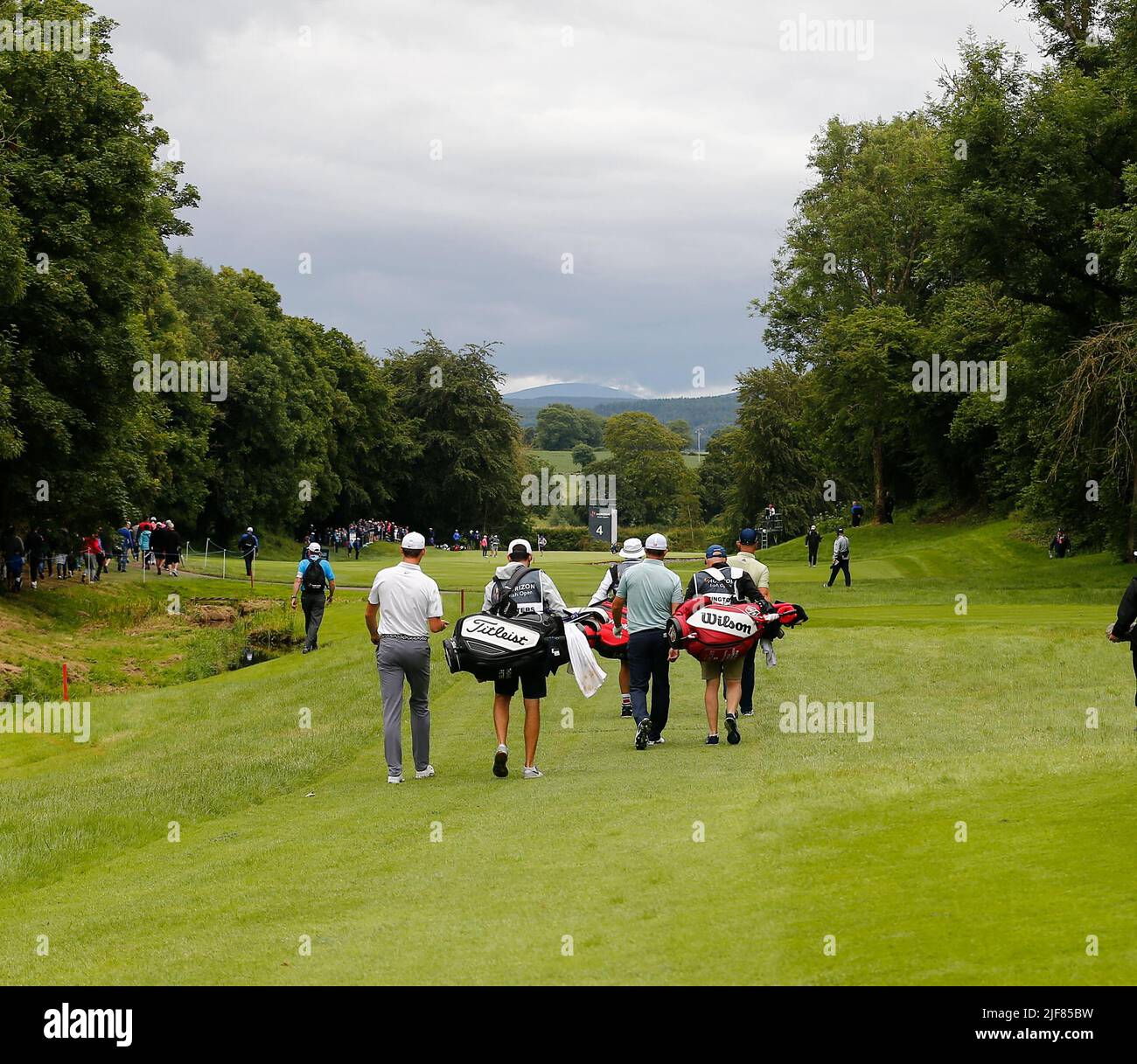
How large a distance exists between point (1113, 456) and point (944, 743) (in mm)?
26597

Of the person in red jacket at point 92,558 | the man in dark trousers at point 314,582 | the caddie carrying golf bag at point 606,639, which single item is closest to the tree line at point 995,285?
the man in dark trousers at point 314,582

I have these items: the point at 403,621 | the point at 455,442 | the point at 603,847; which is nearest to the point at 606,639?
the point at 403,621

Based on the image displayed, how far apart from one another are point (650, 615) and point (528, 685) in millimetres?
2125

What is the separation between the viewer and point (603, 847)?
10.1 metres

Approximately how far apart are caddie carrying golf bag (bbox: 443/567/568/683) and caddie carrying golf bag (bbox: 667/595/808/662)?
214 cm

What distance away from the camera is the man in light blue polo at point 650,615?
599 inches

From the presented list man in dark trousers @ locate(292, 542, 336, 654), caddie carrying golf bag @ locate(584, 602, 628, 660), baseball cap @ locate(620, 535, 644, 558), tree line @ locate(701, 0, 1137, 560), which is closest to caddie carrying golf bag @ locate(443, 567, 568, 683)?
baseball cap @ locate(620, 535, 644, 558)

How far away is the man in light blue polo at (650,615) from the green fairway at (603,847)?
58cm

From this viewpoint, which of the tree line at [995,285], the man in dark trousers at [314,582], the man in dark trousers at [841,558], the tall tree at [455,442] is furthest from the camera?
the tall tree at [455,442]

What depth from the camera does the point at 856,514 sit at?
8288cm

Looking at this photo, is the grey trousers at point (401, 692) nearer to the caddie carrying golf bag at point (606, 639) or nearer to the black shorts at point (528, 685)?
the black shorts at point (528, 685)

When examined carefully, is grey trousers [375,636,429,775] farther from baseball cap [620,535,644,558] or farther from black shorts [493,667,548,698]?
baseball cap [620,535,644,558]

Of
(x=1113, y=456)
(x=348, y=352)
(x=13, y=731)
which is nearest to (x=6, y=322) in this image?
(x=13, y=731)
